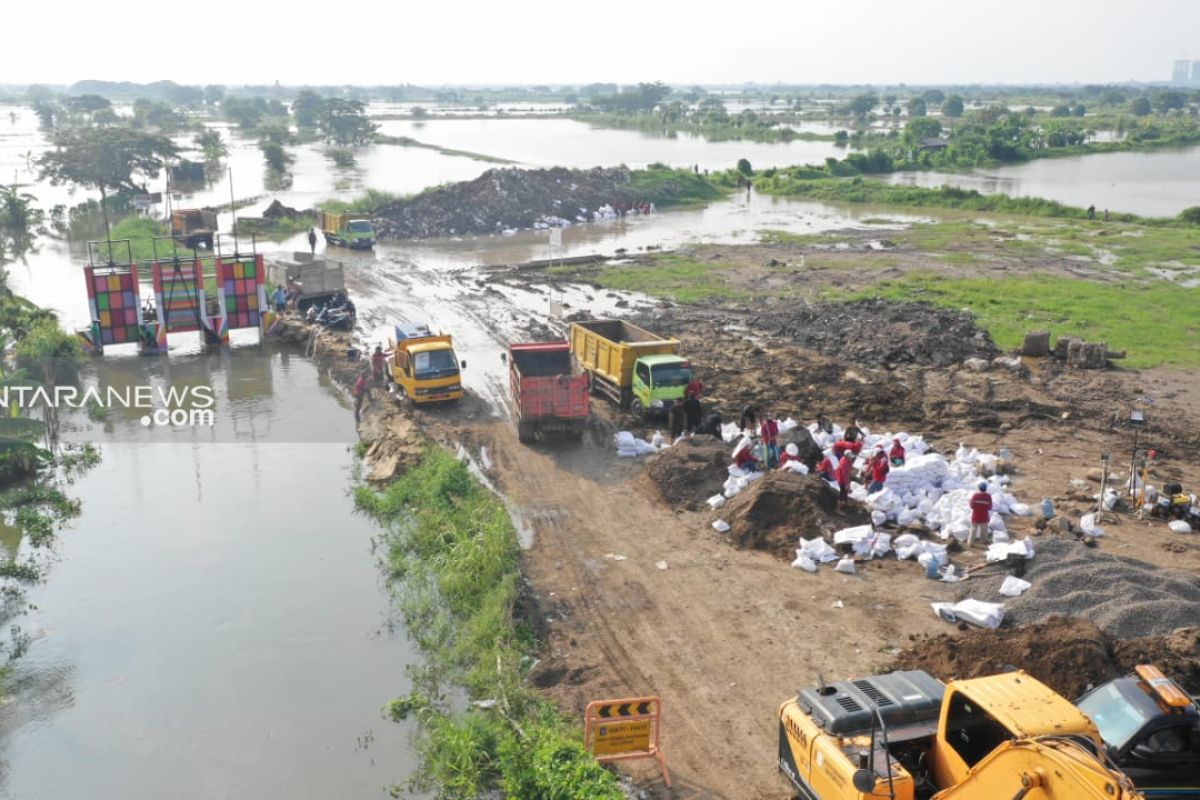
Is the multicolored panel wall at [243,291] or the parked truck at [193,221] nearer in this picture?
the multicolored panel wall at [243,291]

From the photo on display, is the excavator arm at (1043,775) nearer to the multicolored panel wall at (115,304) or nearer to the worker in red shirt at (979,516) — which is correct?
the worker in red shirt at (979,516)

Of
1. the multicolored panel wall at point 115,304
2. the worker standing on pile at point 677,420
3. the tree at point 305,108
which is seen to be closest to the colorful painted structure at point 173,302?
the multicolored panel wall at point 115,304

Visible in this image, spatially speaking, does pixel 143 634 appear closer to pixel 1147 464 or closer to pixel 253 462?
pixel 253 462

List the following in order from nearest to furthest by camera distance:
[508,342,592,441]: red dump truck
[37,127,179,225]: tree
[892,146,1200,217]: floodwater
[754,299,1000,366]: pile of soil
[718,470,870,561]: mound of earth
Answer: [718,470,870,561]: mound of earth → [508,342,592,441]: red dump truck → [754,299,1000,366]: pile of soil → [37,127,179,225]: tree → [892,146,1200,217]: floodwater

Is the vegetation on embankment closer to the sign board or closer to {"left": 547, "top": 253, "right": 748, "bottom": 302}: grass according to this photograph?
the sign board

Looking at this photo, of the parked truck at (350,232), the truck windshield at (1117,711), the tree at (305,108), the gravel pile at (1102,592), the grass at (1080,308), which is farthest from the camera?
the tree at (305,108)

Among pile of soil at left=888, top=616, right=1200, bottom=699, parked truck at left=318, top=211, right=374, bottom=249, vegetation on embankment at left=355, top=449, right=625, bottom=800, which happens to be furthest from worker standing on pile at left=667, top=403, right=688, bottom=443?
parked truck at left=318, top=211, right=374, bottom=249
